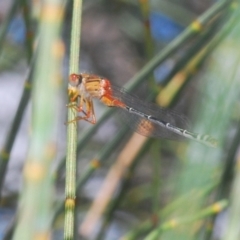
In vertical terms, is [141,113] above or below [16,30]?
below

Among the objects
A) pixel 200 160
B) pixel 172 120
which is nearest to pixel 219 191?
pixel 172 120

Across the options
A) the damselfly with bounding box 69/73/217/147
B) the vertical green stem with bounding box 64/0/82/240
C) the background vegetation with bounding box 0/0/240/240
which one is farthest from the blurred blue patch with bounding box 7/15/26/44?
the vertical green stem with bounding box 64/0/82/240

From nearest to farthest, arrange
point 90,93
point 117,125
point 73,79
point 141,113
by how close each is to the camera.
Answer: point 73,79 → point 90,93 → point 141,113 → point 117,125

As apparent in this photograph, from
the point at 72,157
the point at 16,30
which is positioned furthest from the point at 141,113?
the point at 16,30

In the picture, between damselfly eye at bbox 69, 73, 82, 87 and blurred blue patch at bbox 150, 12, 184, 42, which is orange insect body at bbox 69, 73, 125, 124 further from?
blurred blue patch at bbox 150, 12, 184, 42

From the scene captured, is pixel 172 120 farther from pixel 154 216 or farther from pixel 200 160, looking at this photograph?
pixel 200 160

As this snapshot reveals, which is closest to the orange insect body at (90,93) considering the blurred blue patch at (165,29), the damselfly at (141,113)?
the damselfly at (141,113)

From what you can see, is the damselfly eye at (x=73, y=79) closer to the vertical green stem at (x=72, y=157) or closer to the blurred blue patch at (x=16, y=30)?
the vertical green stem at (x=72, y=157)

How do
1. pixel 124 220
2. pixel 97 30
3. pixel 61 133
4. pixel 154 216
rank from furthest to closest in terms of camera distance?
pixel 97 30, pixel 61 133, pixel 124 220, pixel 154 216

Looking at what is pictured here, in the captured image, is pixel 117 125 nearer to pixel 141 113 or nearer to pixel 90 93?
pixel 141 113

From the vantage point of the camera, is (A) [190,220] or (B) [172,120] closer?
(A) [190,220]

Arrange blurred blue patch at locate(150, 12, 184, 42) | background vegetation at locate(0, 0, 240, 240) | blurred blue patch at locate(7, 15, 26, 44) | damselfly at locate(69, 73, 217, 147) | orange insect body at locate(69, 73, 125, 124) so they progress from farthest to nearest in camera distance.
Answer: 1. blurred blue patch at locate(150, 12, 184, 42)
2. blurred blue patch at locate(7, 15, 26, 44)
3. damselfly at locate(69, 73, 217, 147)
4. orange insect body at locate(69, 73, 125, 124)
5. background vegetation at locate(0, 0, 240, 240)
